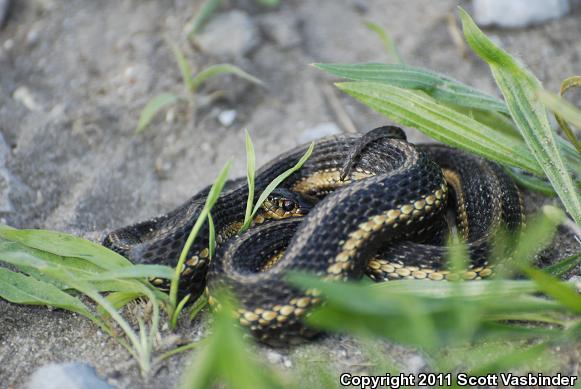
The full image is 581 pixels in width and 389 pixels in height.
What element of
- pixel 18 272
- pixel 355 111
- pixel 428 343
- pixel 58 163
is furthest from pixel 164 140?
pixel 428 343

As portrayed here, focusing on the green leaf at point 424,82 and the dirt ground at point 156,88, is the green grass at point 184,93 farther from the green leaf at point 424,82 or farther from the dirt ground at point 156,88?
the green leaf at point 424,82

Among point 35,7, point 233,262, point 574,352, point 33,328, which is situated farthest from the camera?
point 35,7

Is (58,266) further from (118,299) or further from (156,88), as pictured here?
(156,88)

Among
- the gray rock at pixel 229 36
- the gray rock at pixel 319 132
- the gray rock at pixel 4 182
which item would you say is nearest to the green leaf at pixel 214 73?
the gray rock at pixel 229 36

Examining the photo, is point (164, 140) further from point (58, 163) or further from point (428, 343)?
point (428, 343)

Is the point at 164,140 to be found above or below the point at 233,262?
below

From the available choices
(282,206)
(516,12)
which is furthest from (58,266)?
(516,12)

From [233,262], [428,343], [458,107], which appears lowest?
[233,262]

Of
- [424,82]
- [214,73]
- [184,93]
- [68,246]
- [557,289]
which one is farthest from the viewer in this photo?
[184,93]

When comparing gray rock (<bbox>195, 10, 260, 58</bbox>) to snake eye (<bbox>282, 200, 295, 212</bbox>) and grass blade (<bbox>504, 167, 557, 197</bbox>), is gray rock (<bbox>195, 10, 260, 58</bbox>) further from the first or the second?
grass blade (<bbox>504, 167, 557, 197</bbox>)
